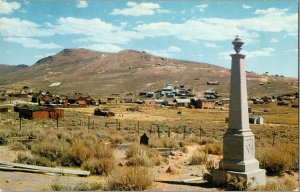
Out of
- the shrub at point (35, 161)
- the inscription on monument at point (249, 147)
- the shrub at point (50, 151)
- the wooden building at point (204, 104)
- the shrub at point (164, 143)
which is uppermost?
the wooden building at point (204, 104)

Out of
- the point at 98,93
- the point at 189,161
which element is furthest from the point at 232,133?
the point at 98,93

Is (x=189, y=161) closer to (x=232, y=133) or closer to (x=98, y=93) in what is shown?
(x=232, y=133)

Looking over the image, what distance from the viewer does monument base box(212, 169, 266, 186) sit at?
11.6 metres

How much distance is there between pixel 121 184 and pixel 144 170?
771 mm

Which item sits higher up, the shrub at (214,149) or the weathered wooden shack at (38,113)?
the weathered wooden shack at (38,113)

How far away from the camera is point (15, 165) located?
14.0m

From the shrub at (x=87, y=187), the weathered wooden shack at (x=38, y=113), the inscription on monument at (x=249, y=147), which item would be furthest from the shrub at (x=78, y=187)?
the weathered wooden shack at (x=38, y=113)

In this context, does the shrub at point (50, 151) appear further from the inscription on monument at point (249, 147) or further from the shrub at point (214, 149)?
the inscription on monument at point (249, 147)

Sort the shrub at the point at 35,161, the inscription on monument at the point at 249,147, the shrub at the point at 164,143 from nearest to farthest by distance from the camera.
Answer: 1. the inscription on monument at the point at 249,147
2. the shrub at the point at 35,161
3. the shrub at the point at 164,143

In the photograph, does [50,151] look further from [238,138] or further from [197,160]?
[238,138]

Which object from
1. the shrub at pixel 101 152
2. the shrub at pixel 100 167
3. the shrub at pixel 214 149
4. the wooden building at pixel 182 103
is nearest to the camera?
the shrub at pixel 100 167

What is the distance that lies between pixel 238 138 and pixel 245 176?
104 cm

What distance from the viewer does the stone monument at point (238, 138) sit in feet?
39.1

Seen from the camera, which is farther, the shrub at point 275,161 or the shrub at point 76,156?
the shrub at point 76,156
